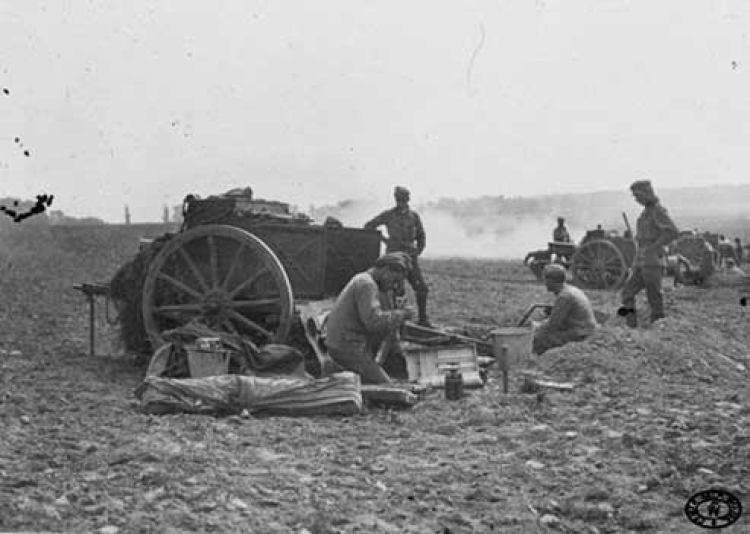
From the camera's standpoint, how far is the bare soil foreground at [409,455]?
450cm

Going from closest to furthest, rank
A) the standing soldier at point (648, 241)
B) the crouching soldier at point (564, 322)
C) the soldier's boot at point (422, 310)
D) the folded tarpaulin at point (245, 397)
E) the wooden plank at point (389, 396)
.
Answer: the folded tarpaulin at point (245, 397) < the wooden plank at point (389, 396) < the crouching soldier at point (564, 322) < the standing soldier at point (648, 241) < the soldier's boot at point (422, 310)

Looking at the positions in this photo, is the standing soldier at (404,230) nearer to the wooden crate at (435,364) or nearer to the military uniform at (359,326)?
the wooden crate at (435,364)

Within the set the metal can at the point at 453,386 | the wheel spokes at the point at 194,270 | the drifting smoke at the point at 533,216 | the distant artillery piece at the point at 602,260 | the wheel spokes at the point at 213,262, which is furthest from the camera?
the drifting smoke at the point at 533,216

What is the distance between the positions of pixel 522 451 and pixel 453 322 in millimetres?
6734

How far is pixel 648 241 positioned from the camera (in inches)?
404

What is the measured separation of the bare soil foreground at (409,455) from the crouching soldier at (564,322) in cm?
38

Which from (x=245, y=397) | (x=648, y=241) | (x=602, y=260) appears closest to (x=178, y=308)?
(x=245, y=397)

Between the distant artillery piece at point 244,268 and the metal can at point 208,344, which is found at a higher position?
the distant artillery piece at point 244,268

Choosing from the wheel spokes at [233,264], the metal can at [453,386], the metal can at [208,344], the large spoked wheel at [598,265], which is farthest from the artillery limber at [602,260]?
the metal can at [208,344]

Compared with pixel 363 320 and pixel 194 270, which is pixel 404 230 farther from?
pixel 363 320

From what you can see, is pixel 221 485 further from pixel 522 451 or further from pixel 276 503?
pixel 522 451

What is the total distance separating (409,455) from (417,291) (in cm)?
508

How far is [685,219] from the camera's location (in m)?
48.4

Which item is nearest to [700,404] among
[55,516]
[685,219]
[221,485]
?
[221,485]
